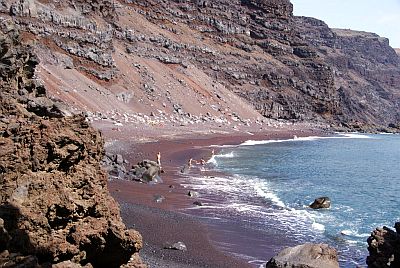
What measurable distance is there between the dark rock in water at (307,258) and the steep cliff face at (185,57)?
47.4 meters

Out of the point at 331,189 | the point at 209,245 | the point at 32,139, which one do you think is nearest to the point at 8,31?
the point at 209,245

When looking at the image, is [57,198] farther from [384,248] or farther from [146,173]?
[146,173]

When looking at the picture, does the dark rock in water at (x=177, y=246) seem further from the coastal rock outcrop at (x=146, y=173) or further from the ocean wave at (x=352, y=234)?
the coastal rock outcrop at (x=146, y=173)

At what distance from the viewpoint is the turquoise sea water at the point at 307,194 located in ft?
68.2

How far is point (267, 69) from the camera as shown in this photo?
12662 centimetres

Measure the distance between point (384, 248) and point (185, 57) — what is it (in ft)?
321

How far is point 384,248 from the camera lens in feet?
40.5

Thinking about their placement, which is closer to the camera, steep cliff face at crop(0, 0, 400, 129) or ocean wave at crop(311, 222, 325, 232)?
ocean wave at crop(311, 222, 325, 232)

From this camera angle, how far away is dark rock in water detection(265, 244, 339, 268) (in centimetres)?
1261

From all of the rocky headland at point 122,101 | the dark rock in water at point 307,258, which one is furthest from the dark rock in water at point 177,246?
the dark rock in water at point 307,258

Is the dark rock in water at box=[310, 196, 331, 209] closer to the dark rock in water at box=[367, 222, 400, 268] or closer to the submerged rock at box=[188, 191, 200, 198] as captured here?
the submerged rock at box=[188, 191, 200, 198]

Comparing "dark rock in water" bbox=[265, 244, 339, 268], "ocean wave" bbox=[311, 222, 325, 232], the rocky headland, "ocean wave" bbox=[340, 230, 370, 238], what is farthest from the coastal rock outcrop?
"dark rock in water" bbox=[265, 244, 339, 268]

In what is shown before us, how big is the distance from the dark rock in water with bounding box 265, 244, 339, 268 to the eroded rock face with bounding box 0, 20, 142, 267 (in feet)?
20.4

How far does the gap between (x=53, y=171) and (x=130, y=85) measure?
72106mm
